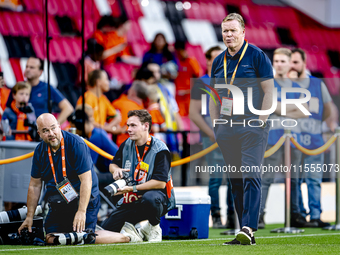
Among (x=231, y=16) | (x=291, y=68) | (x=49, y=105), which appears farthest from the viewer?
(x=291, y=68)

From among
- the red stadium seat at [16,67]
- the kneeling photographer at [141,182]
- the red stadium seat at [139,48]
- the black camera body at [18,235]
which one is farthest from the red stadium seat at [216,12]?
the black camera body at [18,235]

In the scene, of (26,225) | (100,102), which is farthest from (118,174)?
(100,102)

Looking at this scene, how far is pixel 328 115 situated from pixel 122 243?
2892mm

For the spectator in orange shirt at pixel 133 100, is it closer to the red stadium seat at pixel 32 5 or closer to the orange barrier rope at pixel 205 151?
the orange barrier rope at pixel 205 151

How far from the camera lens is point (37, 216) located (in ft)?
17.3

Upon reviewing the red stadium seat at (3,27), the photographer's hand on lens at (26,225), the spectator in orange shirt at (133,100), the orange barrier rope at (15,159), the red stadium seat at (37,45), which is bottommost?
the photographer's hand on lens at (26,225)

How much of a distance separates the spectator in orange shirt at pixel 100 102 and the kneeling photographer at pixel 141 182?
1.98 metres

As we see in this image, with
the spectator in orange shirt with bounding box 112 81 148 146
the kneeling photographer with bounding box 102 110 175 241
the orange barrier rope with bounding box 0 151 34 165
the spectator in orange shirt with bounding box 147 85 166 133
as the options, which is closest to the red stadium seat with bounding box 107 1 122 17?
the spectator in orange shirt with bounding box 147 85 166 133

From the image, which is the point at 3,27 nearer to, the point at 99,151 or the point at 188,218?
the point at 99,151

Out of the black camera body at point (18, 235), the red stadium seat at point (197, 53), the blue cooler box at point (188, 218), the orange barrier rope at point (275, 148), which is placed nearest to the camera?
the black camera body at point (18, 235)

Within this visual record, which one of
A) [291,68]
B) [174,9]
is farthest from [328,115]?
[174,9]

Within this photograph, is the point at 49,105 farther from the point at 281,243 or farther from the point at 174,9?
the point at 174,9

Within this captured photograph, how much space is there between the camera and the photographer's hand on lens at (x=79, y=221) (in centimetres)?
492

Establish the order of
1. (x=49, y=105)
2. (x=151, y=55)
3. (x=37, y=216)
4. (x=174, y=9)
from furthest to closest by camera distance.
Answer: (x=174, y=9), (x=151, y=55), (x=49, y=105), (x=37, y=216)
